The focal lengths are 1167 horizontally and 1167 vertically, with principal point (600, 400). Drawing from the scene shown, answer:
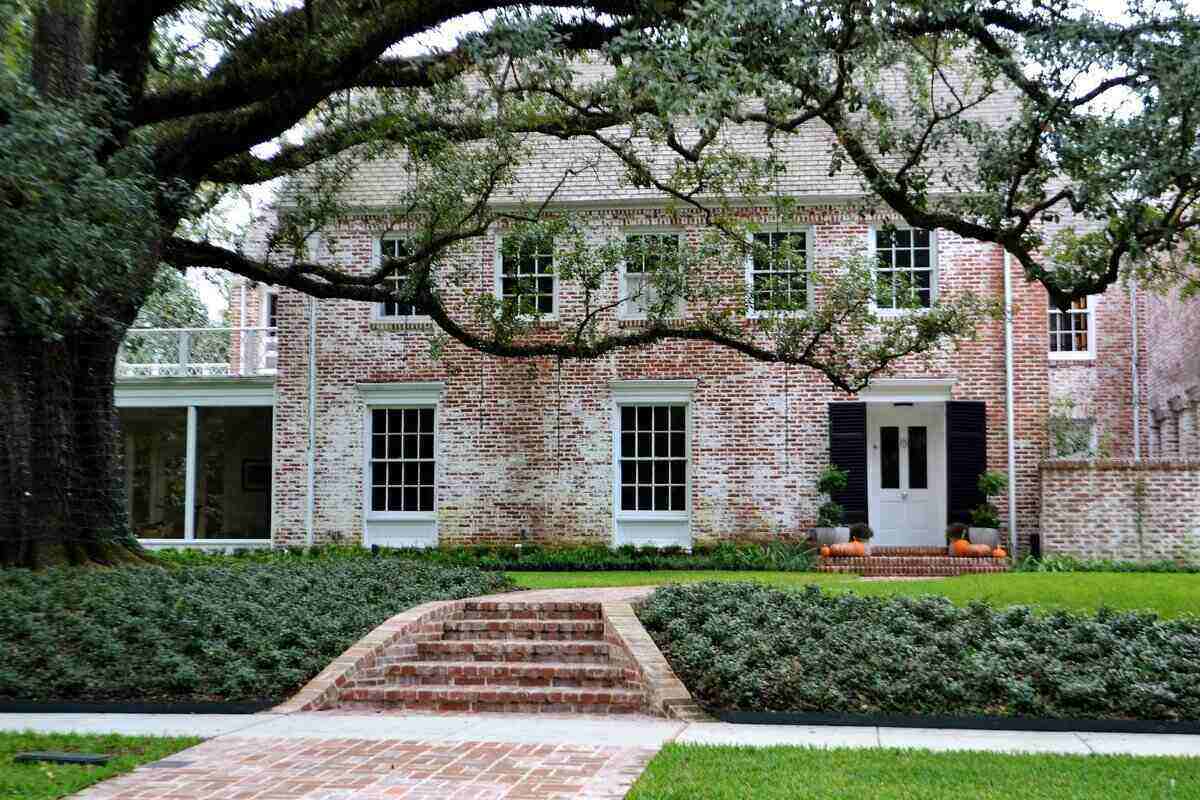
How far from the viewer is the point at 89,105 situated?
29.5 feet

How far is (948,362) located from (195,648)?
13.1 metres

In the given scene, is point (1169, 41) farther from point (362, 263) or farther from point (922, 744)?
point (362, 263)

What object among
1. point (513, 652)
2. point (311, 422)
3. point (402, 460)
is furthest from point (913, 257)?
point (513, 652)

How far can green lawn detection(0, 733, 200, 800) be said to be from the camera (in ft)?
19.9

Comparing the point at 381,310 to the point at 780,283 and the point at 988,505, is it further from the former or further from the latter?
the point at 988,505

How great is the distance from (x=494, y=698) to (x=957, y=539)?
35.9 ft

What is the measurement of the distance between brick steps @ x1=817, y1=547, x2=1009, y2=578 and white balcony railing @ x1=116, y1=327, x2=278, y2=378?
10.5 m

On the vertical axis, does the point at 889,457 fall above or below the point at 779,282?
below

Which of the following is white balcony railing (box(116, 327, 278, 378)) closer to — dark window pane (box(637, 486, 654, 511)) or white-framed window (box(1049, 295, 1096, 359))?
dark window pane (box(637, 486, 654, 511))

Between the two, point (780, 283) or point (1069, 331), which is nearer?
point (780, 283)

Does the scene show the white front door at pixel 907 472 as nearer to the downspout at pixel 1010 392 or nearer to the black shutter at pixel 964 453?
the black shutter at pixel 964 453

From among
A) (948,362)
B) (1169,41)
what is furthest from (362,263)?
(1169,41)

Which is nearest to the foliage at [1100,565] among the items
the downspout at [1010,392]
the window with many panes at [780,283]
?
the downspout at [1010,392]

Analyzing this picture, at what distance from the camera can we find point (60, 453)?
13133mm
